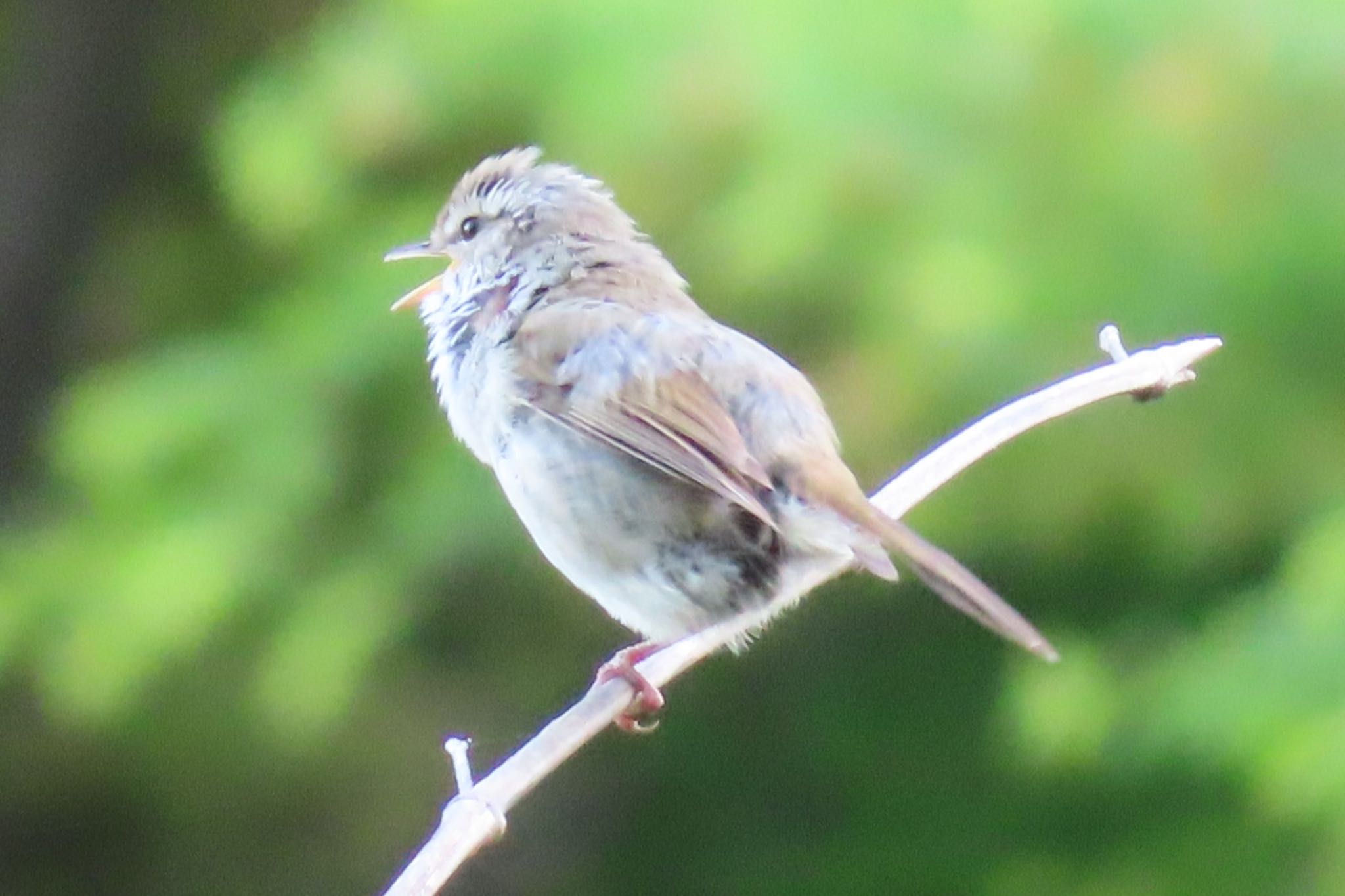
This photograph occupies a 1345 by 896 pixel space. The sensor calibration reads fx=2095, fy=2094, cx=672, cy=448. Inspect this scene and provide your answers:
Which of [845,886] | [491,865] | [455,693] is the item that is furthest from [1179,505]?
[491,865]

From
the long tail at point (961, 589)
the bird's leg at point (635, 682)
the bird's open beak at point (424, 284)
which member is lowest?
the long tail at point (961, 589)

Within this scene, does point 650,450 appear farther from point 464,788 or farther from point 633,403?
point 464,788

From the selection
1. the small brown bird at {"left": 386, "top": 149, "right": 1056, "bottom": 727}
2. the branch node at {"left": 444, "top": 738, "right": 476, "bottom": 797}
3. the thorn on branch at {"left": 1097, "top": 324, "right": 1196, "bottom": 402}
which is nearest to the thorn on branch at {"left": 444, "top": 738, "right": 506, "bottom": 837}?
the branch node at {"left": 444, "top": 738, "right": 476, "bottom": 797}

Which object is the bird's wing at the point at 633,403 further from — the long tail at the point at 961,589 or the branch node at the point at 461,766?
the branch node at the point at 461,766

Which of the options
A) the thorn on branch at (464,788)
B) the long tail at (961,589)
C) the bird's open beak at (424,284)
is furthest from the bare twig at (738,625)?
the bird's open beak at (424,284)

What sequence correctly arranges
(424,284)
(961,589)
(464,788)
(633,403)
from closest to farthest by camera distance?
(464,788)
(961,589)
(633,403)
(424,284)

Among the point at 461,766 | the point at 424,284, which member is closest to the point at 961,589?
the point at 461,766
